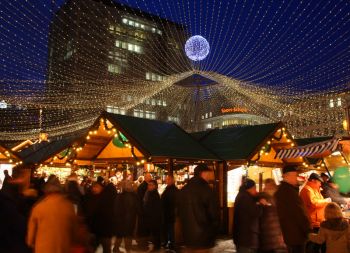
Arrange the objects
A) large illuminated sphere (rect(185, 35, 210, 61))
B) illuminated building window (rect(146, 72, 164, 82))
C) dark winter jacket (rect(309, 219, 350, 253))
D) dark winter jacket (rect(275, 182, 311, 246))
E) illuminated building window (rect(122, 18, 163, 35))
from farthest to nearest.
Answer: illuminated building window (rect(146, 72, 164, 82))
illuminated building window (rect(122, 18, 163, 35))
large illuminated sphere (rect(185, 35, 210, 61))
dark winter jacket (rect(275, 182, 311, 246))
dark winter jacket (rect(309, 219, 350, 253))

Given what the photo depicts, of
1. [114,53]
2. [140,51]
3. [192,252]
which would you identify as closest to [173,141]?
[192,252]

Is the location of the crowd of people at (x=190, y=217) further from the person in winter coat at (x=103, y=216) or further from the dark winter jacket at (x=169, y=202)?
the dark winter jacket at (x=169, y=202)

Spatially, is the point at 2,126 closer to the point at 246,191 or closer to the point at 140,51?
the point at 246,191

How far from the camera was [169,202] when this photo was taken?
416 inches

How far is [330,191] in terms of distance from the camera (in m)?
9.42

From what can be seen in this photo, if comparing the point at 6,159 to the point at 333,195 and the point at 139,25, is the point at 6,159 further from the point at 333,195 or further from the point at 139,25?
the point at 139,25

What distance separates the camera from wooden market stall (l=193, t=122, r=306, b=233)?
43.9ft

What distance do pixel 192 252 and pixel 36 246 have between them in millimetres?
2177

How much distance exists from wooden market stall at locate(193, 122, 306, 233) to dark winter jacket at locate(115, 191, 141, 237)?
4.88 metres

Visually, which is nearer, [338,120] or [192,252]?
[192,252]

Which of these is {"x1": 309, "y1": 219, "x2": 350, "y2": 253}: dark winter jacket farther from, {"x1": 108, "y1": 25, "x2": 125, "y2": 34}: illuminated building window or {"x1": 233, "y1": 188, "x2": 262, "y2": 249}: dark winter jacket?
{"x1": 108, "y1": 25, "x2": 125, "y2": 34}: illuminated building window

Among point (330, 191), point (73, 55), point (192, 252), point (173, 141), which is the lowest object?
point (192, 252)

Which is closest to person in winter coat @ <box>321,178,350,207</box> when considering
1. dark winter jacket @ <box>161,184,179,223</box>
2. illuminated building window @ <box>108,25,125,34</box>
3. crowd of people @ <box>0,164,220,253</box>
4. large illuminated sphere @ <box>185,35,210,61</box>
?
dark winter jacket @ <box>161,184,179,223</box>

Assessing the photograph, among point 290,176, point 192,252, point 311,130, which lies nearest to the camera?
point 192,252
